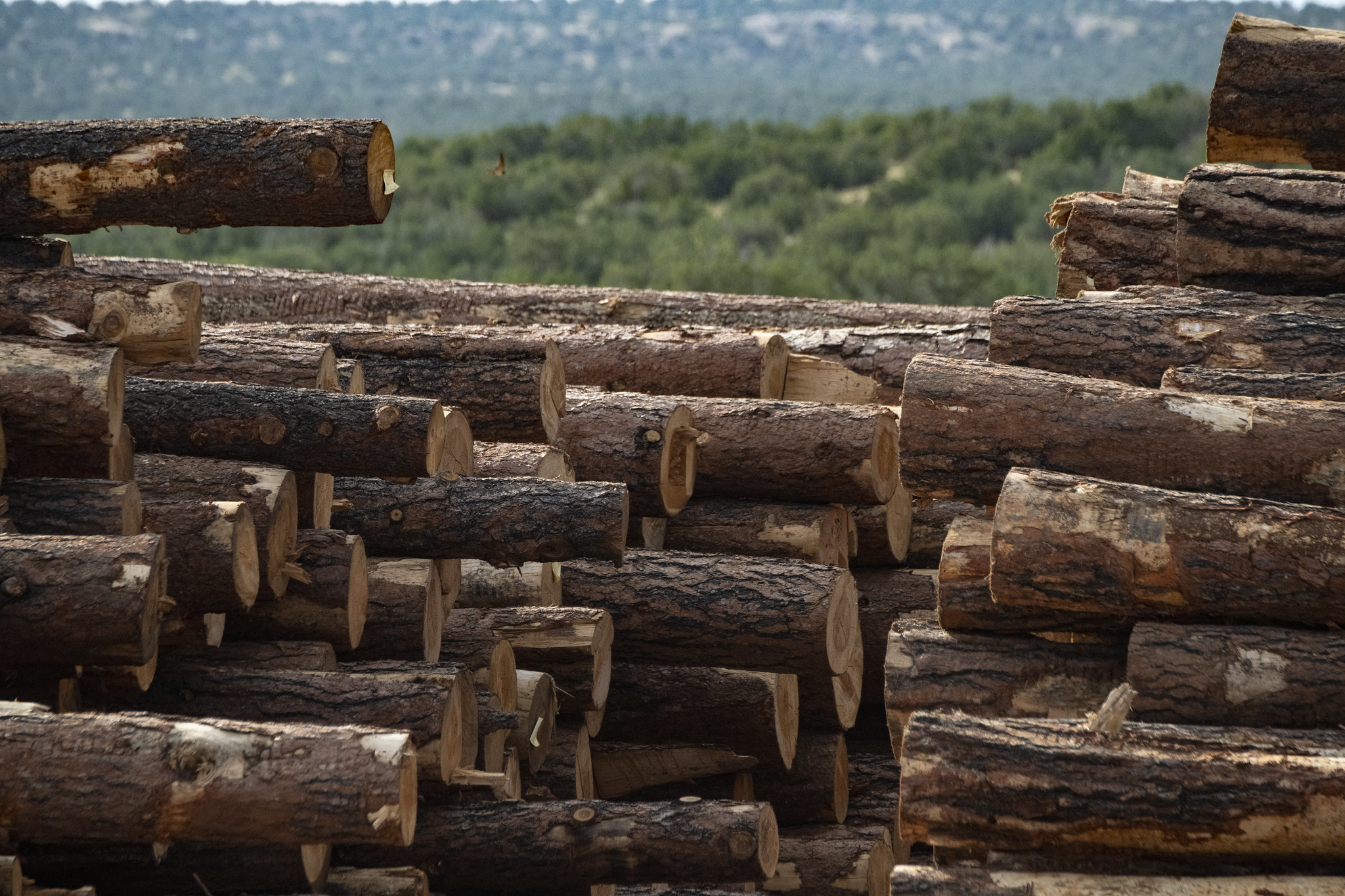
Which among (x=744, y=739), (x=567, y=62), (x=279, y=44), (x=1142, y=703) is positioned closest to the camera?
(x=1142, y=703)

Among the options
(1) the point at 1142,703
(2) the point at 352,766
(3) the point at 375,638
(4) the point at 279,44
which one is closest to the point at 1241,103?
(1) the point at 1142,703

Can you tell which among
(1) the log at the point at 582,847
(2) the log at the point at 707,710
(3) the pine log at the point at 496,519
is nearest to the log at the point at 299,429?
(3) the pine log at the point at 496,519

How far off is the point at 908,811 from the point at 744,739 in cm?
214

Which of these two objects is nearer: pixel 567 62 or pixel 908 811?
pixel 908 811

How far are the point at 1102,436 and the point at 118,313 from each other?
10.1 feet

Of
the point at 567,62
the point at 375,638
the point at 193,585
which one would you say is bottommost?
the point at 375,638

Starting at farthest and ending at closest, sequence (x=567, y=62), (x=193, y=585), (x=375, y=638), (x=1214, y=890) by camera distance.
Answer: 1. (x=567, y=62)
2. (x=375, y=638)
3. (x=193, y=585)
4. (x=1214, y=890)

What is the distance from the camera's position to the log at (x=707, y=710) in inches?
206

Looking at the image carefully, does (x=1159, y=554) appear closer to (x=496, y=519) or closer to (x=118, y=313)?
(x=496, y=519)

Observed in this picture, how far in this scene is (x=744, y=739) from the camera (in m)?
5.29

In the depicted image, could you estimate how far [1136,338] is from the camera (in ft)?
15.2

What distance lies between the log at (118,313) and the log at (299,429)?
0.31m

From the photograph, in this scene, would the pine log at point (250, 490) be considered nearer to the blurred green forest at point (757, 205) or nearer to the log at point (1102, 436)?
the log at point (1102, 436)

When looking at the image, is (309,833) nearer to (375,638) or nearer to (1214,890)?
(375,638)
